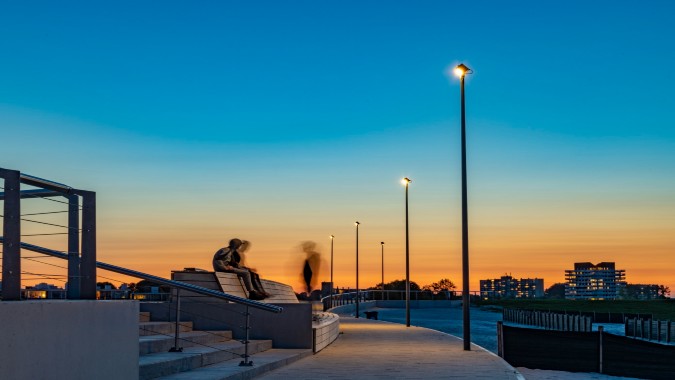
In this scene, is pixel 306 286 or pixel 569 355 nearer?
pixel 569 355

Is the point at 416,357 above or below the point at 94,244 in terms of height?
below

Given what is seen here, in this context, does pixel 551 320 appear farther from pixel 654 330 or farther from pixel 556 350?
pixel 556 350

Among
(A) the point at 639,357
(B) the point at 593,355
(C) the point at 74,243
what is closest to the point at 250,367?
(C) the point at 74,243

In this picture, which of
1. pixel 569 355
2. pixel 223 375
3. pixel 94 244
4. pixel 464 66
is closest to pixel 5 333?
pixel 94 244

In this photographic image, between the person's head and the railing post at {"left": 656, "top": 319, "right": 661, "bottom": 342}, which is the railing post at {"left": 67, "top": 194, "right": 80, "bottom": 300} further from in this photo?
the railing post at {"left": 656, "top": 319, "right": 661, "bottom": 342}

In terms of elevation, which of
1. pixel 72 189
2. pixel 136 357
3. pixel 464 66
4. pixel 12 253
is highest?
pixel 464 66

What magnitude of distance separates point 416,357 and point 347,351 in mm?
2597

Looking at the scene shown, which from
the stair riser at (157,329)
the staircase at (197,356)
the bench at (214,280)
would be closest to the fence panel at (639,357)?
the bench at (214,280)

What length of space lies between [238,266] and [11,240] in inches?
652

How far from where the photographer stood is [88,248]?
32.4 feet

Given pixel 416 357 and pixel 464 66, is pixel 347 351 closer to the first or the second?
pixel 416 357

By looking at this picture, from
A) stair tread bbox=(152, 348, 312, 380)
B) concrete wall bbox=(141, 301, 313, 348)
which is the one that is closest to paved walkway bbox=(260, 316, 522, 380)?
stair tread bbox=(152, 348, 312, 380)

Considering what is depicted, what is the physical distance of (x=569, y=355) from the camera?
38281 mm

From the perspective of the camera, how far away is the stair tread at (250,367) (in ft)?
42.3
